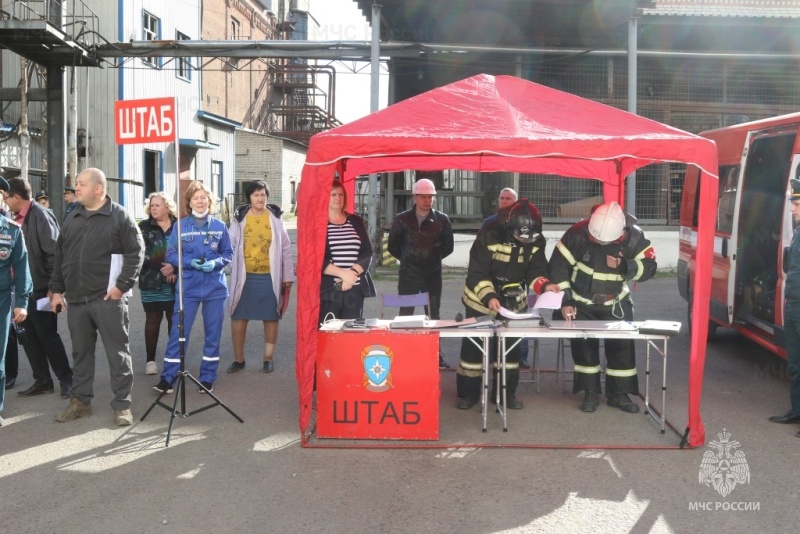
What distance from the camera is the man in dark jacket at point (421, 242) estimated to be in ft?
26.8

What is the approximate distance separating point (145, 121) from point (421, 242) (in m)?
3.03

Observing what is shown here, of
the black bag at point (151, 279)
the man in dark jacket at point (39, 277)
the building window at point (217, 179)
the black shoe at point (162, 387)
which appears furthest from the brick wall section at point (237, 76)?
the black shoe at point (162, 387)

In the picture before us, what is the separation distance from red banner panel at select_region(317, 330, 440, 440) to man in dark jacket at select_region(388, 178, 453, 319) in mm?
2258

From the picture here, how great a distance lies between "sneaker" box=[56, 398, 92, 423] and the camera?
633cm

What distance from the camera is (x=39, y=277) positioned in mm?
7086

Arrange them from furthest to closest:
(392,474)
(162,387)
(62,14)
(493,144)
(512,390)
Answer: (62,14) → (162,387) → (512,390) → (493,144) → (392,474)

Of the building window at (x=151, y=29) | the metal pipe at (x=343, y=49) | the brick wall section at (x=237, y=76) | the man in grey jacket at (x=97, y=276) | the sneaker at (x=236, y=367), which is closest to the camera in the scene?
the man in grey jacket at (x=97, y=276)

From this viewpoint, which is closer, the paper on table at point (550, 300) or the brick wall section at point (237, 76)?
the paper on table at point (550, 300)

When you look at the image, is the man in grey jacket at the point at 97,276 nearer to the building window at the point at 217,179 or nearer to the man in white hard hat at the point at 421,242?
the man in white hard hat at the point at 421,242

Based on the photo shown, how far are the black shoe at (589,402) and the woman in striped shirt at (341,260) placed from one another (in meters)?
2.07

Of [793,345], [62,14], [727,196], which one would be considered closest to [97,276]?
[793,345]

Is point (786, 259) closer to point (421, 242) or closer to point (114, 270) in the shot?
point (421, 242)

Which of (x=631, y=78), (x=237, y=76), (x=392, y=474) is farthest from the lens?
(x=237, y=76)

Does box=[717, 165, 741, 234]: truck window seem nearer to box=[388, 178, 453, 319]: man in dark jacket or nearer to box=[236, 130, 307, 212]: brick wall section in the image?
box=[388, 178, 453, 319]: man in dark jacket
